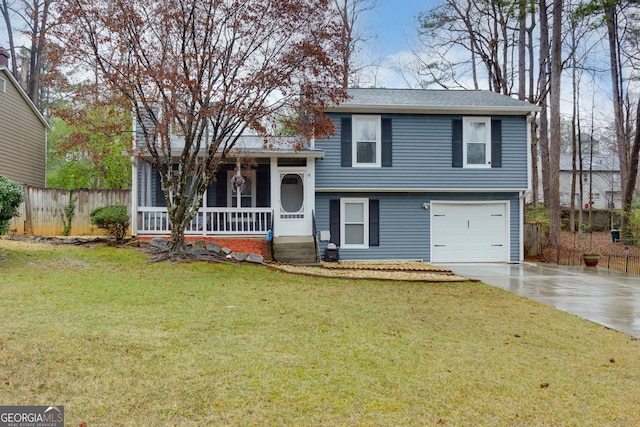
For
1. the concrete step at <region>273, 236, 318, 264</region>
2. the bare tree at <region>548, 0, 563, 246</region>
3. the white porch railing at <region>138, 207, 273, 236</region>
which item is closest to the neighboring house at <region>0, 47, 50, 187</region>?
the white porch railing at <region>138, 207, 273, 236</region>

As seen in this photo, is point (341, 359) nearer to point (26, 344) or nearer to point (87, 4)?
point (26, 344)

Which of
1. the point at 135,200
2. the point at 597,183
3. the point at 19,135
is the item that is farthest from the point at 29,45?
the point at 597,183

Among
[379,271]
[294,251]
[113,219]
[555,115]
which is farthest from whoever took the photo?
[555,115]

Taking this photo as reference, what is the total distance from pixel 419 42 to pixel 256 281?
60.3ft

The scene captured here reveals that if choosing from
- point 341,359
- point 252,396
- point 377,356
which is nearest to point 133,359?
point 252,396

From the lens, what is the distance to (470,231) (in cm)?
1433

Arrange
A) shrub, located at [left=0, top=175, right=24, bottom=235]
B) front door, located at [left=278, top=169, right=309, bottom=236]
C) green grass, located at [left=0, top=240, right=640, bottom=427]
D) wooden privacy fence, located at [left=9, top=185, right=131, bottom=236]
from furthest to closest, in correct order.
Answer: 1. wooden privacy fence, located at [left=9, top=185, right=131, bottom=236]
2. front door, located at [left=278, top=169, right=309, bottom=236]
3. shrub, located at [left=0, top=175, right=24, bottom=235]
4. green grass, located at [left=0, top=240, right=640, bottom=427]

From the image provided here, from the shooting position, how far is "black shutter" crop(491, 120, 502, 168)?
546 inches

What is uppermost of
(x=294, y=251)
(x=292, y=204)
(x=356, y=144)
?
(x=356, y=144)

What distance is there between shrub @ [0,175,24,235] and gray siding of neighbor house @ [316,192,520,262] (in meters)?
7.73

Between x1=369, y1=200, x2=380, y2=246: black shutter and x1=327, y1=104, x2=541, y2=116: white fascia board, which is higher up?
x1=327, y1=104, x2=541, y2=116: white fascia board

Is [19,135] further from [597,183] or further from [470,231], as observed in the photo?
[597,183]

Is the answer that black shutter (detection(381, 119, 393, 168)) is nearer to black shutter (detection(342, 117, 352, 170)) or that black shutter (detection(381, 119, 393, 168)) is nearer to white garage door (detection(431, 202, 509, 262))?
black shutter (detection(342, 117, 352, 170))

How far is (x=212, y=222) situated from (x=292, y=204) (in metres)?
2.57
